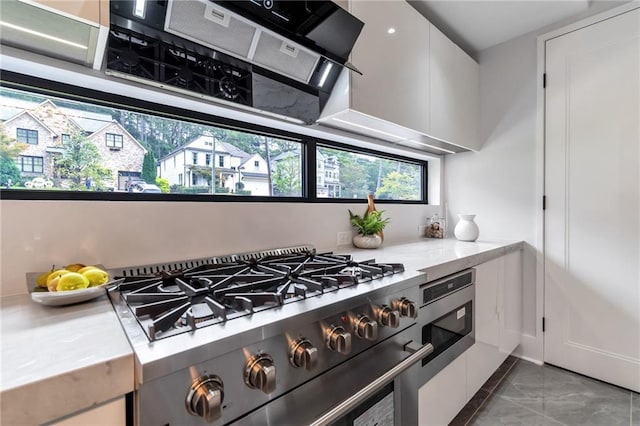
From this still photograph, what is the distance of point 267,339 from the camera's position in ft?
2.19

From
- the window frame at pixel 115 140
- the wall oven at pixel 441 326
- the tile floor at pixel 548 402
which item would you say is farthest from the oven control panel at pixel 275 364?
the tile floor at pixel 548 402

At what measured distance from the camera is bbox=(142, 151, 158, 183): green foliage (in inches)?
48.5

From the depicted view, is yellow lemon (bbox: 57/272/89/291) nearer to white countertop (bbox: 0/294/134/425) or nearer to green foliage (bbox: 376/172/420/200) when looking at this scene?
white countertop (bbox: 0/294/134/425)

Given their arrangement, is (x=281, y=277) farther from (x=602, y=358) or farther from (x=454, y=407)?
(x=602, y=358)

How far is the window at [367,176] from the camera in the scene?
1956 mm

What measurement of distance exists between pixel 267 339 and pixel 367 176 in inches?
67.8

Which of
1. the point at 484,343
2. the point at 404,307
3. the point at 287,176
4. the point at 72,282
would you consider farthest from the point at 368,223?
the point at 72,282

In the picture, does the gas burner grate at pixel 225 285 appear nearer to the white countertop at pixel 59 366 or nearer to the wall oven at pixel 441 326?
the white countertop at pixel 59 366

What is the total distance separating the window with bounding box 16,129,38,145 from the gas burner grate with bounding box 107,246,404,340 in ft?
1.79

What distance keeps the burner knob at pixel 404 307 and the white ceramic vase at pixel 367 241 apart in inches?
30.3

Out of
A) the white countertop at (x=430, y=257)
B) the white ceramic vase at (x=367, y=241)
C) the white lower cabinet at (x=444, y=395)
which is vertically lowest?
the white lower cabinet at (x=444, y=395)

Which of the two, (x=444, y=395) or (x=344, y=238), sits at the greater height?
(x=344, y=238)

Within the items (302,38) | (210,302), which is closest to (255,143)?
(302,38)

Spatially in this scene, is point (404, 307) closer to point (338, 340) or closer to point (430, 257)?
point (338, 340)
